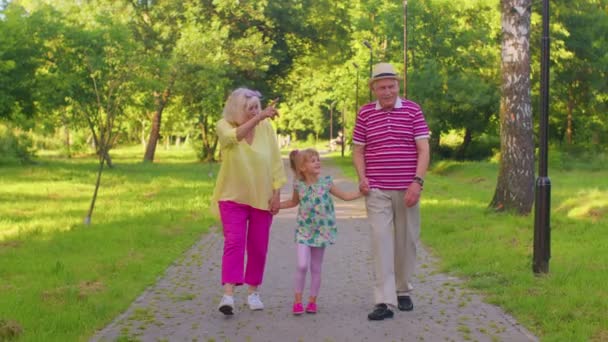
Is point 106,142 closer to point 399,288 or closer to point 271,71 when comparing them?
point 399,288

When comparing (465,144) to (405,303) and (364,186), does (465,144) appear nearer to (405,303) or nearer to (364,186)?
(405,303)

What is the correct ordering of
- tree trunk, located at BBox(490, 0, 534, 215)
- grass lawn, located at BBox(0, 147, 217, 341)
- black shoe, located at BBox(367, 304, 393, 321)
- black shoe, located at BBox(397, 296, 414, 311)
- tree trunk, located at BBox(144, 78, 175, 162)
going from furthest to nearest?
tree trunk, located at BBox(144, 78, 175, 162)
tree trunk, located at BBox(490, 0, 534, 215)
black shoe, located at BBox(397, 296, 414, 311)
grass lawn, located at BBox(0, 147, 217, 341)
black shoe, located at BBox(367, 304, 393, 321)

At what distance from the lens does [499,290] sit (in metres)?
7.52

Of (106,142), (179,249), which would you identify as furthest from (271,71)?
(179,249)

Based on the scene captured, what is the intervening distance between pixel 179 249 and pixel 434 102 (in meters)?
25.1

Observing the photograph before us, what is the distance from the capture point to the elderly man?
21.0 ft

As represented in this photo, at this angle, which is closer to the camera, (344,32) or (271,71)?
(271,71)

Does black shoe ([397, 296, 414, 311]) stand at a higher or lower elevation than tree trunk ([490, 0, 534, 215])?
lower

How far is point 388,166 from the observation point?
6.46m

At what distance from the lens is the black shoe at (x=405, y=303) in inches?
264

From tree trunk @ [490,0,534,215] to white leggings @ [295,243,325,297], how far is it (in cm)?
824

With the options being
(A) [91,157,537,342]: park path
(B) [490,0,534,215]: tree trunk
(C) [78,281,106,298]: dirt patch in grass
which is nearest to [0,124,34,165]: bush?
(B) [490,0,534,215]: tree trunk

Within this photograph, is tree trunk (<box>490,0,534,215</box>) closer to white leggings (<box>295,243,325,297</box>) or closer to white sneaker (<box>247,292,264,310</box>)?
white leggings (<box>295,243,325,297</box>)

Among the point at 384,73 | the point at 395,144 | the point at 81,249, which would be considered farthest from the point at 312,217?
the point at 81,249
